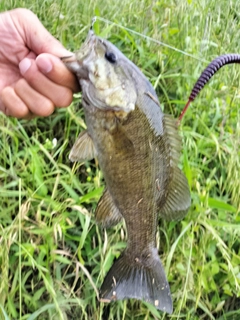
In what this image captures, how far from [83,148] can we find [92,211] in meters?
0.78

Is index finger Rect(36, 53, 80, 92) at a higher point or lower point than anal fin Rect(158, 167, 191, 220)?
higher

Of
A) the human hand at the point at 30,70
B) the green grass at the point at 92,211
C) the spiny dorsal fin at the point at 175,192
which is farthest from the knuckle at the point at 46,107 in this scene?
the green grass at the point at 92,211

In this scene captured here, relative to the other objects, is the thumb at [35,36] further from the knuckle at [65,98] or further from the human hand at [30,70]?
the knuckle at [65,98]

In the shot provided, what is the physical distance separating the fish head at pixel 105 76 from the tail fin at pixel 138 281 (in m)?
0.60

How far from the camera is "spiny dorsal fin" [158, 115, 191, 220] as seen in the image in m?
1.32

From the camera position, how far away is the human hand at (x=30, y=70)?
4.28 feet

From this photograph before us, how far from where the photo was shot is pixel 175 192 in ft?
4.62

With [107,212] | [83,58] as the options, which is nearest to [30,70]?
[83,58]

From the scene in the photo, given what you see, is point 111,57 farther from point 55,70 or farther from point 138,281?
point 138,281

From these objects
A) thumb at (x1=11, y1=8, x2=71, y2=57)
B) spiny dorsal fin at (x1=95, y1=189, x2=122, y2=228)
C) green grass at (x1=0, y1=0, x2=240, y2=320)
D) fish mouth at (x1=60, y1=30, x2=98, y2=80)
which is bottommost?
green grass at (x1=0, y1=0, x2=240, y2=320)

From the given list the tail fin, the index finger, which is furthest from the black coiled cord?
the tail fin

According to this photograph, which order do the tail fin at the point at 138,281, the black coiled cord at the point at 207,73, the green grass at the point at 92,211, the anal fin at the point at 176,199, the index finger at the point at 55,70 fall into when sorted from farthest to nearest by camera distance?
the green grass at the point at 92,211 → the tail fin at the point at 138,281 → the anal fin at the point at 176,199 → the index finger at the point at 55,70 → the black coiled cord at the point at 207,73

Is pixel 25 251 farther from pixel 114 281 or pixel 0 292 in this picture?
pixel 114 281

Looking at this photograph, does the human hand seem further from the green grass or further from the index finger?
the green grass
